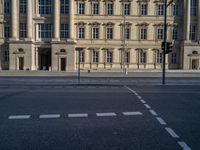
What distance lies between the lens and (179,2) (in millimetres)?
60719

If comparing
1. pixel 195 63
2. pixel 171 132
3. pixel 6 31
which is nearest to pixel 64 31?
pixel 6 31

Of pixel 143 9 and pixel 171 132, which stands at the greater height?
pixel 143 9

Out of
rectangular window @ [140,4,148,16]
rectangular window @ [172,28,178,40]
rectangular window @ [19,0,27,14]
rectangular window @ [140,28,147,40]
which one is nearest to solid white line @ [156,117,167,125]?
rectangular window @ [140,28,147,40]

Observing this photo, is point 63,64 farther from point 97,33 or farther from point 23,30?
point 23,30

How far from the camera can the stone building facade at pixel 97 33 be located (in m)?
56.8

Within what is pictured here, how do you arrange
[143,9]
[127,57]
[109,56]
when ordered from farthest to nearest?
[143,9], [127,57], [109,56]

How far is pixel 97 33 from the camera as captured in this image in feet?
196

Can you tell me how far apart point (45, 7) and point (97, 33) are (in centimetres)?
1217

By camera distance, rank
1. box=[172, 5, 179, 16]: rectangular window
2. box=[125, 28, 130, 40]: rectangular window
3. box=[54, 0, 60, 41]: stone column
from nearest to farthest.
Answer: box=[54, 0, 60, 41]: stone column, box=[125, 28, 130, 40]: rectangular window, box=[172, 5, 179, 16]: rectangular window

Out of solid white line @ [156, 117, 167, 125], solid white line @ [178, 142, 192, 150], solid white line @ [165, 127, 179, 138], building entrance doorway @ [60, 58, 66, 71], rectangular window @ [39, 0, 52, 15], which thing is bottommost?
solid white line @ [178, 142, 192, 150]

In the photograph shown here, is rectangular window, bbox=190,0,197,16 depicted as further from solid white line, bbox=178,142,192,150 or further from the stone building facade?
solid white line, bbox=178,142,192,150

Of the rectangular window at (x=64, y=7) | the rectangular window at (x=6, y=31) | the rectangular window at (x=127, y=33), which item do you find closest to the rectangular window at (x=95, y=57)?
the rectangular window at (x=127, y=33)

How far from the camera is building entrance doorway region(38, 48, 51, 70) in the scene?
59375mm

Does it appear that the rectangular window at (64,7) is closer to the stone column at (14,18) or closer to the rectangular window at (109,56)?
the stone column at (14,18)
